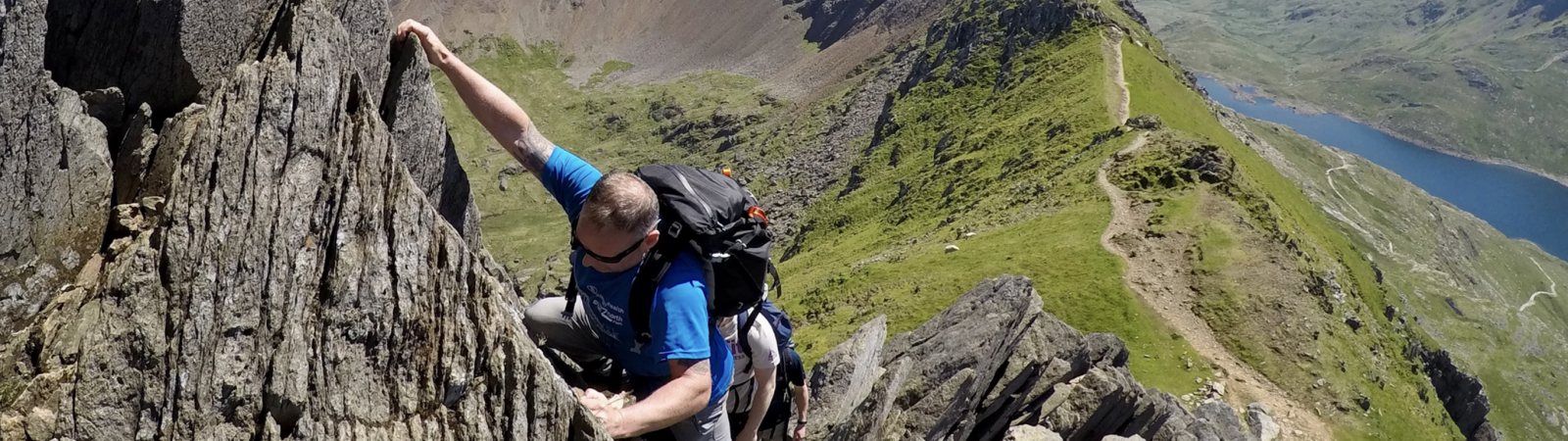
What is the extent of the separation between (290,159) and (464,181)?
17.3 ft

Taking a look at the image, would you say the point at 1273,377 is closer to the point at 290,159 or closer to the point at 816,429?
the point at 816,429

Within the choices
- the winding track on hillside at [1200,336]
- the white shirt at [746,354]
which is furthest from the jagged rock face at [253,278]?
the winding track on hillside at [1200,336]

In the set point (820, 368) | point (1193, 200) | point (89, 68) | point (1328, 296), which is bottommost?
point (1328, 296)

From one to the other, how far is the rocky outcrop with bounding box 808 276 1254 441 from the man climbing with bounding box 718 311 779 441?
242 inches

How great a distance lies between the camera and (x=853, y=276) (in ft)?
217

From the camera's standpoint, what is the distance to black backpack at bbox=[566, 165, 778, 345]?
26.9 feet

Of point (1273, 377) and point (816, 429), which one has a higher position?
point (816, 429)

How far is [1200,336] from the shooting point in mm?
45719

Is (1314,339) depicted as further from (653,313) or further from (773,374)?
(653,313)

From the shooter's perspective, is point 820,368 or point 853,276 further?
point 853,276

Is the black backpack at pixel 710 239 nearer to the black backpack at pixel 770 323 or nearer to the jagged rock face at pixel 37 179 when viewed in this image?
the black backpack at pixel 770 323

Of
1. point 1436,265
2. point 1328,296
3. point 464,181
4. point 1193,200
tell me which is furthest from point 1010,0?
point 464,181

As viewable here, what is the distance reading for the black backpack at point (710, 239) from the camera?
26.9 feet

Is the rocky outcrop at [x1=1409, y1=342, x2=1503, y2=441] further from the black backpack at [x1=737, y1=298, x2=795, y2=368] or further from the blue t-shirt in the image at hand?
the blue t-shirt
